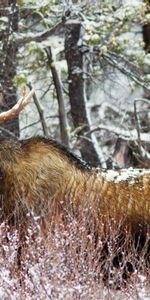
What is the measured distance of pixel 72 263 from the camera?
6883mm

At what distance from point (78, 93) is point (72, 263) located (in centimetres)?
962

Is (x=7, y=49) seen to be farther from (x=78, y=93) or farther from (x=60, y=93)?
(x=78, y=93)

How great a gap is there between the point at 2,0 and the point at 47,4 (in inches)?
28.5

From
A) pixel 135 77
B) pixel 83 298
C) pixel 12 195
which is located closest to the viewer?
pixel 83 298

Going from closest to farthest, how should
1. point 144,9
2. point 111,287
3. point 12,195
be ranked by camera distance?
point 111,287 < point 12,195 < point 144,9

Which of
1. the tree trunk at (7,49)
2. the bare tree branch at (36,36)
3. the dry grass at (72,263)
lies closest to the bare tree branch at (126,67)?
the bare tree branch at (36,36)

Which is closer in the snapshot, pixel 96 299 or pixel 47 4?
pixel 96 299

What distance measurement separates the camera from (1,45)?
48.3ft

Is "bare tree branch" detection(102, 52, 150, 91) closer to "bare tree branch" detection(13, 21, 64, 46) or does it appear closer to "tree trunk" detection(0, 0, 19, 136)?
"bare tree branch" detection(13, 21, 64, 46)

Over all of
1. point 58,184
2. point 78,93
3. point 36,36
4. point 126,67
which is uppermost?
point 36,36

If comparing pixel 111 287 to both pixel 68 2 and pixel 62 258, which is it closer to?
pixel 62 258

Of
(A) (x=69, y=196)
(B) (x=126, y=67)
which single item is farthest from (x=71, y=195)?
(B) (x=126, y=67)

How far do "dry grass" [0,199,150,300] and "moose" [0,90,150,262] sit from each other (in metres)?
0.30

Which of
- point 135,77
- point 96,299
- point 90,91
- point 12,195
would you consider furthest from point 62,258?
point 90,91
